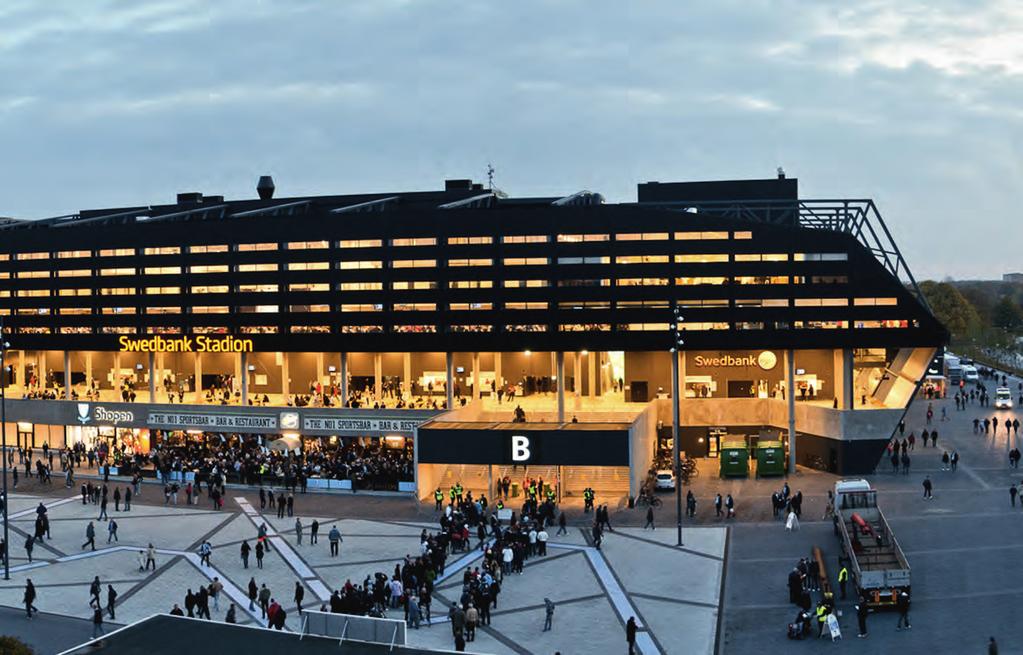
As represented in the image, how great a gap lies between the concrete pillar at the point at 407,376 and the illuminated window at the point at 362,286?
8.61 metres

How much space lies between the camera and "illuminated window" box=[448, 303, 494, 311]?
71375 mm

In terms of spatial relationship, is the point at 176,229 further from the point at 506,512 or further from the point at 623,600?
the point at 623,600

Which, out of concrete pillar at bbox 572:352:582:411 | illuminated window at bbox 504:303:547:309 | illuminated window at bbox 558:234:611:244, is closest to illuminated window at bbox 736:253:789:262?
illuminated window at bbox 558:234:611:244

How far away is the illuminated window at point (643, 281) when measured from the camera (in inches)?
2709

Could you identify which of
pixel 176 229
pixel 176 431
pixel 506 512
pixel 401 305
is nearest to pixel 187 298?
pixel 176 229

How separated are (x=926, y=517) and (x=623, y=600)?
1999 cm

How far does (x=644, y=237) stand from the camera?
68688 mm

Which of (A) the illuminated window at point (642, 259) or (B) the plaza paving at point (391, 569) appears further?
(A) the illuminated window at point (642, 259)

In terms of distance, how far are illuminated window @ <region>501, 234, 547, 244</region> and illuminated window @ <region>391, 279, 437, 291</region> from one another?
6.01m

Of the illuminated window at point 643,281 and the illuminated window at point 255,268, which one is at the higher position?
the illuminated window at point 255,268

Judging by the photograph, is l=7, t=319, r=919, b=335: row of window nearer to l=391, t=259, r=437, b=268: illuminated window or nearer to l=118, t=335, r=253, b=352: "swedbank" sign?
l=118, t=335, r=253, b=352: "swedbank" sign

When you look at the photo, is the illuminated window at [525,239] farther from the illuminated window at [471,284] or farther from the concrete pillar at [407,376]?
the concrete pillar at [407,376]

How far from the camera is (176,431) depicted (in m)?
76.2

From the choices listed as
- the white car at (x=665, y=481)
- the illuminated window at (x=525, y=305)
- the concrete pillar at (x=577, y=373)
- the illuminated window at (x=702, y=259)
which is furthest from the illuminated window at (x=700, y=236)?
the white car at (x=665, y=481)
